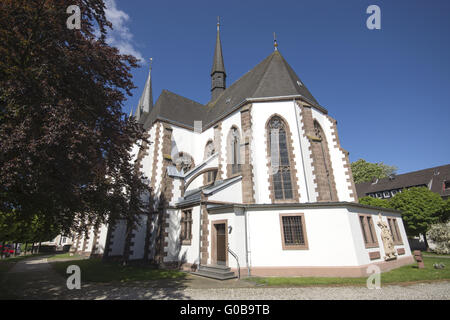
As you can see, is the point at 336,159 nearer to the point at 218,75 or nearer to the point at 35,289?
the point at 35,289

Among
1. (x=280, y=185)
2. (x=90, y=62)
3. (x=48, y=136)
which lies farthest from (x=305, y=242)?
(x=90, y=62)

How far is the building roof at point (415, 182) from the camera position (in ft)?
110

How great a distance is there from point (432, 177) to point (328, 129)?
31052mm

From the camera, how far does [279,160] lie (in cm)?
1510

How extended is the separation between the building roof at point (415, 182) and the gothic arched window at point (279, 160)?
3133 centimetres

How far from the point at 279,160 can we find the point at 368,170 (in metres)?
44.7

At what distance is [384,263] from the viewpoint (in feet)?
38.4

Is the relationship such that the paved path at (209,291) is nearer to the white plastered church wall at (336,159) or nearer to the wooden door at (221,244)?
the wooden door at (221,244)

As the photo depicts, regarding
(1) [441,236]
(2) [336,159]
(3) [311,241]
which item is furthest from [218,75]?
(1) [441,236]

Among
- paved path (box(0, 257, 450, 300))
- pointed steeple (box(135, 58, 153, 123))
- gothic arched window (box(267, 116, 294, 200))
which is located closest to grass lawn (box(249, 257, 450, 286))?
paved path (box(0, 257, 450, 300))

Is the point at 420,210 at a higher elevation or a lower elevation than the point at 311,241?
higher

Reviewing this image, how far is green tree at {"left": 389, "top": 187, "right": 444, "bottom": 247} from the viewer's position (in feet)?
78.9

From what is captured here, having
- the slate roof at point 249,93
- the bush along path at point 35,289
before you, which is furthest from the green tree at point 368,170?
the bush along path at point 35,289
